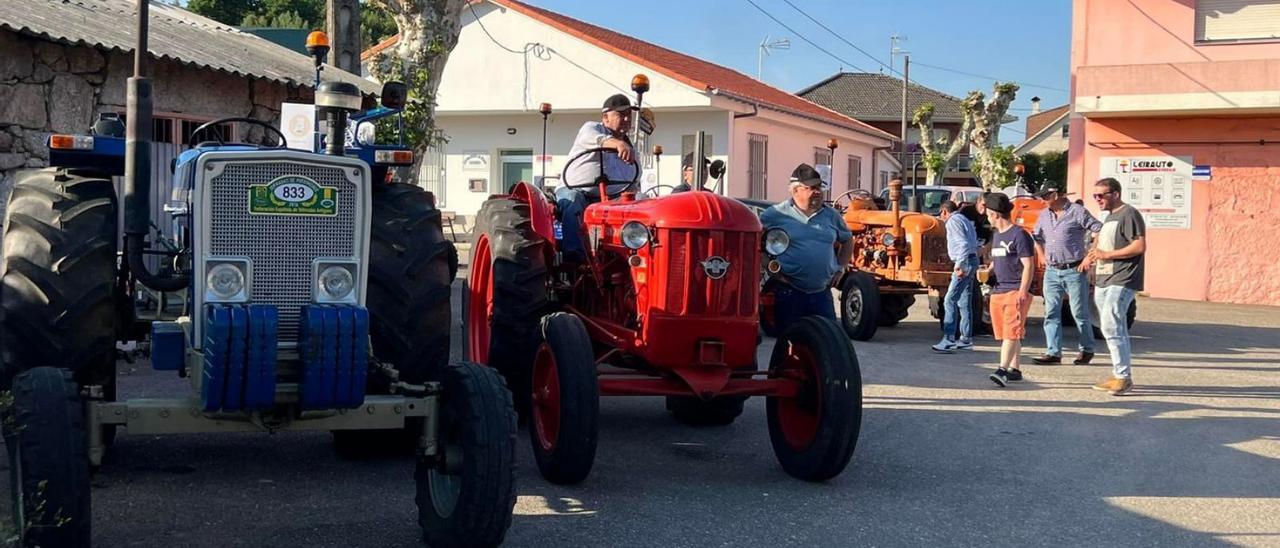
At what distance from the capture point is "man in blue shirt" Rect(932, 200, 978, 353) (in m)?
11.9

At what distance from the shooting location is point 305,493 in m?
5.79

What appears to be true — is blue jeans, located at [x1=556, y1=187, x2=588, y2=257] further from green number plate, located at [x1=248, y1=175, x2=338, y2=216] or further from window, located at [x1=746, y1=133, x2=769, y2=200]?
window, located at [x1=746, y1=133, x2=769, y2=200]

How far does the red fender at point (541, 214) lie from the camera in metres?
7.35

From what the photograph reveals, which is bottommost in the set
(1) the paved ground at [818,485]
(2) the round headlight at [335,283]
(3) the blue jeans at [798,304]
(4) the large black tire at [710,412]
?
(1) the paved ground at [818,485]

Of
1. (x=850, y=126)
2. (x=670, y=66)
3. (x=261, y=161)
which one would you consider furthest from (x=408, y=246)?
(x=850, y=126)

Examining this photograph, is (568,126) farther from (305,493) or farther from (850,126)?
(305,493)

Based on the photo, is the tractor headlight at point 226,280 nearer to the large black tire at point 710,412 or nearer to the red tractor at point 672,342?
the red tractor at point 672,342

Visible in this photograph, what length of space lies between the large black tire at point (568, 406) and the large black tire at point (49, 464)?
2.27m

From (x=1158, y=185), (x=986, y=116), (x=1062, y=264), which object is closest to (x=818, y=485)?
(x=1062, y=264)

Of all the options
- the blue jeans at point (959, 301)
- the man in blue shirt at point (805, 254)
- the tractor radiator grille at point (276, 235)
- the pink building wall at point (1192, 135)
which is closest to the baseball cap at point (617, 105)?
the man in blue shirt at point (805, 254)

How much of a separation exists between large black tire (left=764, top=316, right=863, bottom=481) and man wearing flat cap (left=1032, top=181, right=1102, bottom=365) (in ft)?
15.5

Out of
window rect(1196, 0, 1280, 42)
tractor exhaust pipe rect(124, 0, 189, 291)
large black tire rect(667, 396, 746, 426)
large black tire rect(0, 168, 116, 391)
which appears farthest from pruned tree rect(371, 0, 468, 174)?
window rect(1196, 0, 1280, 42)

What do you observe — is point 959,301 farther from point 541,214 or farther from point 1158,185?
point 1158,185

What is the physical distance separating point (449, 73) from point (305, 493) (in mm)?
22326
